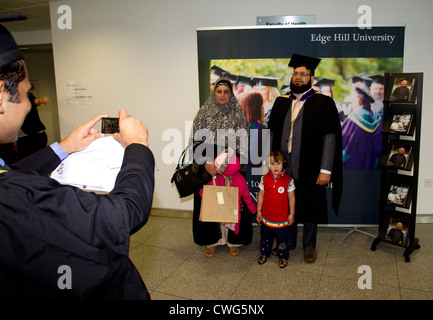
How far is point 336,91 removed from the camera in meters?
3.38

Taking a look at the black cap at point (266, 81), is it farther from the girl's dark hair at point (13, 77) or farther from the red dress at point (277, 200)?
the girl's dark hair at point (13, 77)

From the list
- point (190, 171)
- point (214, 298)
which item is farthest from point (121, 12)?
point (214, 298)

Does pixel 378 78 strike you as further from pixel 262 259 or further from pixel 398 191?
pixel 262 259

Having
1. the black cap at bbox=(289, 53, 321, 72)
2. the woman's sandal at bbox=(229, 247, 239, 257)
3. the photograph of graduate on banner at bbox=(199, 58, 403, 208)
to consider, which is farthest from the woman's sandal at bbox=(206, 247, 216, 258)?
the black cap at bbox=(289, 53, 321, 72)

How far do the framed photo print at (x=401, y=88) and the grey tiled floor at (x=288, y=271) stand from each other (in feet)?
4.94

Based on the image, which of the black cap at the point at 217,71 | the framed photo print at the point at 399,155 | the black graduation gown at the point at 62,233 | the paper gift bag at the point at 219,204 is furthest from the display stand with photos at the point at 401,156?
the black graduation gown at the point at 62,233

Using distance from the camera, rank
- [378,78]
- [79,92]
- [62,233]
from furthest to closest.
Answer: [79,92], [378,78], [62,233]

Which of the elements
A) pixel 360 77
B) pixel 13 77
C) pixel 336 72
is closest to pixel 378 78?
pixel 360 77

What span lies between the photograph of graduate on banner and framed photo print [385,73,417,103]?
1.20ft

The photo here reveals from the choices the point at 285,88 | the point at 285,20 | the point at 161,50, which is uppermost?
the point at 285,20

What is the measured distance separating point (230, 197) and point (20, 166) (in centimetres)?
196

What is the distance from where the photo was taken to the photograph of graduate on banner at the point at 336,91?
131 inches

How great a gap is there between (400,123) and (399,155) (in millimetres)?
307

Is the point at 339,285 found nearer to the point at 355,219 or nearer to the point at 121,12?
the point at 355,219
